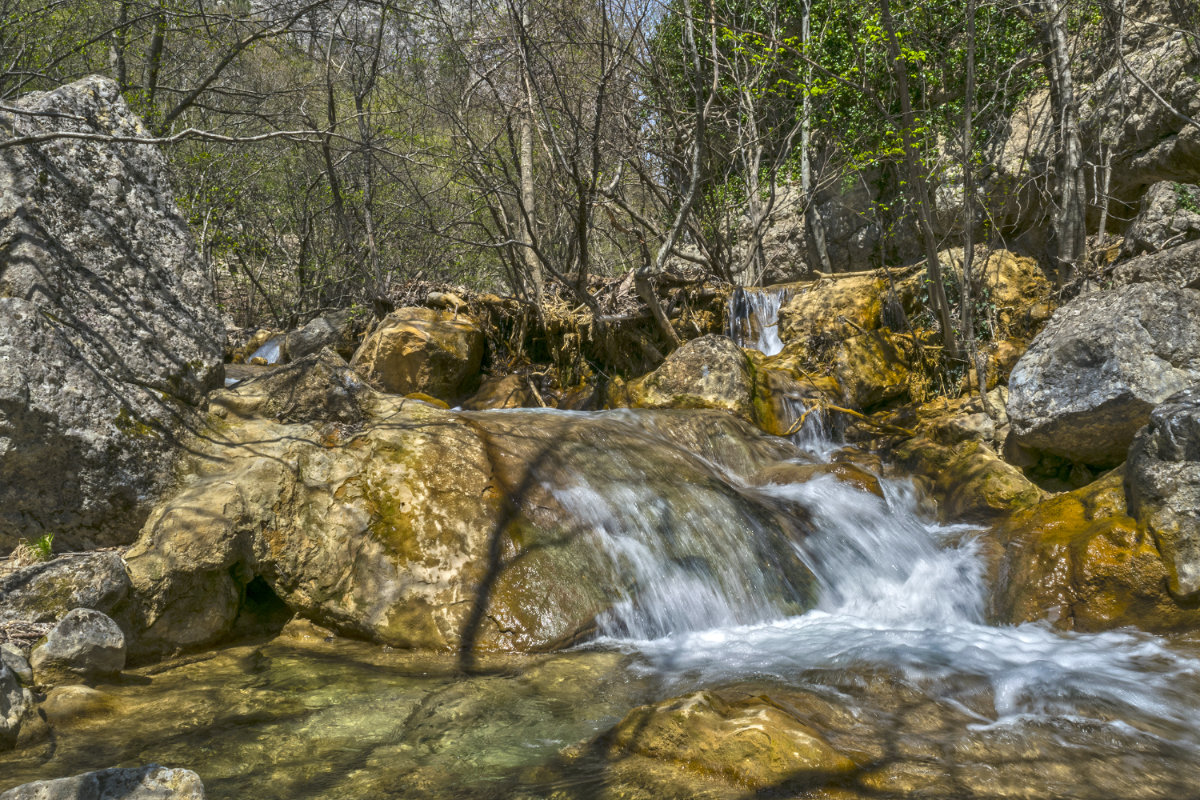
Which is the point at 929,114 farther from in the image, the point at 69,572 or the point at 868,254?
the point at 69,572

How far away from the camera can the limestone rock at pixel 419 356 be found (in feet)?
33.0

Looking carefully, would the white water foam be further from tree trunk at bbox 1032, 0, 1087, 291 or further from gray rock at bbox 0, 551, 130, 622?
tree trunk at bbox 1032, 0, 1087, 291

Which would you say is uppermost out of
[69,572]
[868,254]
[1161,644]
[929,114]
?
[929,114]

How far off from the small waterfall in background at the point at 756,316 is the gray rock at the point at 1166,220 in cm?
432

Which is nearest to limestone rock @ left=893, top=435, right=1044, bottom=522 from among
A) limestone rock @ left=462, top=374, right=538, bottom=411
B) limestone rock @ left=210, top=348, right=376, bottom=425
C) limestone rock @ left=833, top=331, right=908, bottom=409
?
limestone rock @ left=833, top=331, right=908, bottom=409

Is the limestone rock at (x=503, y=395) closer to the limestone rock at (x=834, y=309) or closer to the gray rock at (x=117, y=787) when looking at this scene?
the limestone rock at (x=834, y=309)

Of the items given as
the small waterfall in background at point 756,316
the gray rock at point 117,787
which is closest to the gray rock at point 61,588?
the gray rock at point 117,787

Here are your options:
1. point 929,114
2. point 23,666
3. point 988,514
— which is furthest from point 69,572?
point 929,114

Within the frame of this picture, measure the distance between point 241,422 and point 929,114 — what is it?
29.2ft

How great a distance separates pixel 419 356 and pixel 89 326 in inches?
219

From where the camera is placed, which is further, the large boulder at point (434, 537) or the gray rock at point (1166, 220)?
the gray rock at point (1166, 220)

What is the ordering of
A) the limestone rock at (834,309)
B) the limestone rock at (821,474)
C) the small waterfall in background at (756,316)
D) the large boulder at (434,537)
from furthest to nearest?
1. the small waterfall in background at (756,316)
2. the limestone rock at (834,309)
3. the limestone rock at (821,474)
4. the large boulder at (434,537)

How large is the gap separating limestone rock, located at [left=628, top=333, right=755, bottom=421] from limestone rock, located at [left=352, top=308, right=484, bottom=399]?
2.89 m

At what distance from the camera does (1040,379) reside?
6.62 meters
